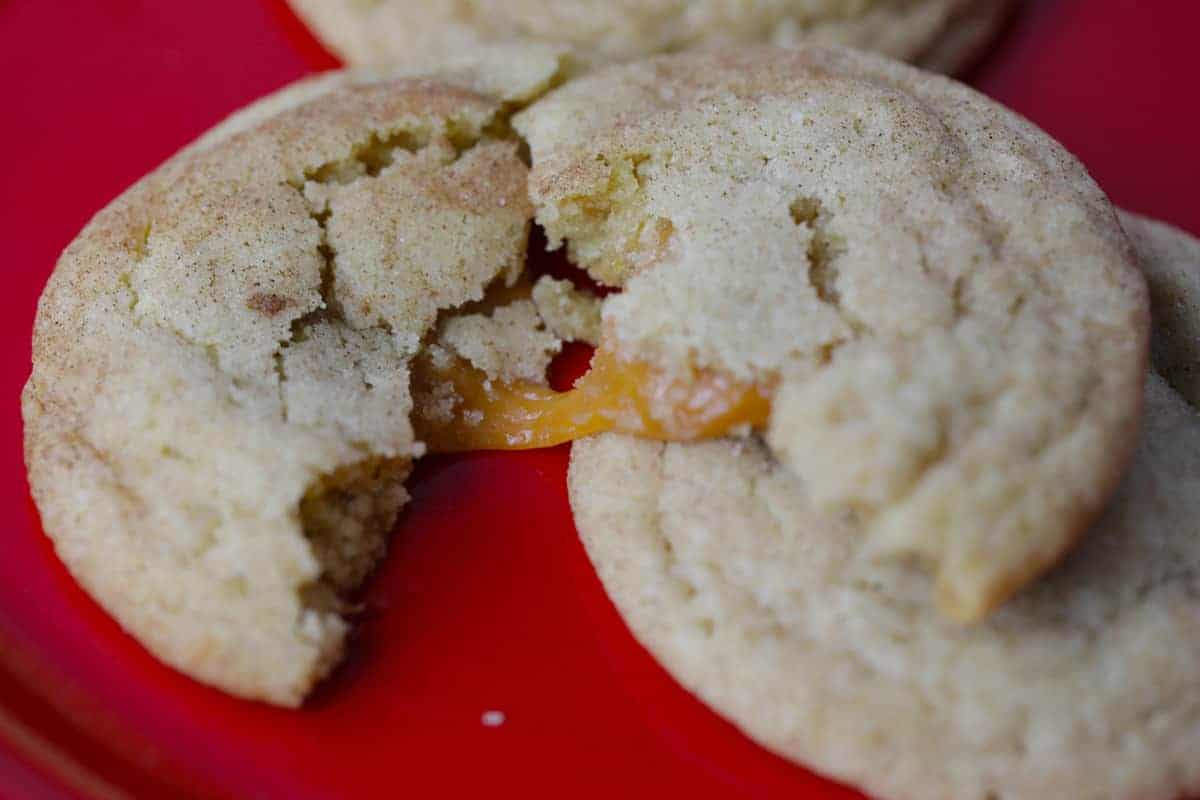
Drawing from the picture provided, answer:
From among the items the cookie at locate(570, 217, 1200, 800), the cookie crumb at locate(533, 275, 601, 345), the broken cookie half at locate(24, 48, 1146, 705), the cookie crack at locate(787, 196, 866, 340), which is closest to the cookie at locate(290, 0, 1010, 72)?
the broken cookie half at locate(24, 48, 1146, 705)

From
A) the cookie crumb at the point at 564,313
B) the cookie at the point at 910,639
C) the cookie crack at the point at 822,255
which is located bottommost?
the cookie at the point at 910,639

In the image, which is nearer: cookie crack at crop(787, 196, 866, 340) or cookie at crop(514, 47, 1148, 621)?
cookie at crop(514, 47, 1148, 621)

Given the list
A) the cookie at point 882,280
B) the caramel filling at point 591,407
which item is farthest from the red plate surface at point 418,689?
the cookie at point 882,280

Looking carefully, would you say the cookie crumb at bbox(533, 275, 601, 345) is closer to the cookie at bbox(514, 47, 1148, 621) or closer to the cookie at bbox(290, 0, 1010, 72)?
the cookie at bbox(514, 47, 1148, 621)

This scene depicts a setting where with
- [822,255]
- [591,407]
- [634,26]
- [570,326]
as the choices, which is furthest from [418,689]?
[634,26]

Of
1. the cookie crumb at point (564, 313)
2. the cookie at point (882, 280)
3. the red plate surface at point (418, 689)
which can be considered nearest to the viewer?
the cookie at point (882, 280)

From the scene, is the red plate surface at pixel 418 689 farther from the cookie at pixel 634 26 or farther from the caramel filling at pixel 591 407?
the cookie at pixel 634 26

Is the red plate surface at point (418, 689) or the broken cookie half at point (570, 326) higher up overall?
the broken cookie half at point (570, 326)
